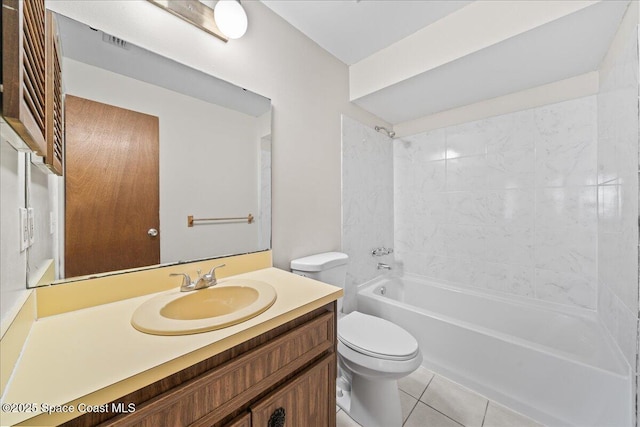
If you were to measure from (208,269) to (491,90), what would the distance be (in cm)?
241

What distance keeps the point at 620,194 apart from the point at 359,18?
1.82m

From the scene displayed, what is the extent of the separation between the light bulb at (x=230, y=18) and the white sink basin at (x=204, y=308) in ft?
4.12

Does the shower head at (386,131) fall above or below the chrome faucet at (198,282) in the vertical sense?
above

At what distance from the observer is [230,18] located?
1188mm

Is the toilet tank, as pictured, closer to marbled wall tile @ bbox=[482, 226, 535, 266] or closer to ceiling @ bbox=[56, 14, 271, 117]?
ceiling @ bbox=[56, 14, 271, 117]

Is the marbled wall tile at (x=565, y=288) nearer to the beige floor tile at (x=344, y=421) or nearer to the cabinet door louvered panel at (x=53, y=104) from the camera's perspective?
the beige floor tile at (x=344, y=421)

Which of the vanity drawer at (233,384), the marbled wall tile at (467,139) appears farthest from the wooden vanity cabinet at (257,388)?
the marbled wall tile at (467,139)

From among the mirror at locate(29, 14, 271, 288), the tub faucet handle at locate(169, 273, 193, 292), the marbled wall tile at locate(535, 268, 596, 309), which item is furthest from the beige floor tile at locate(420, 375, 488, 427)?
the tub faucet handle at locate(169, 273, 193, 292)

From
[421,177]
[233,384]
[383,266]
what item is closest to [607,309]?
[383,266]

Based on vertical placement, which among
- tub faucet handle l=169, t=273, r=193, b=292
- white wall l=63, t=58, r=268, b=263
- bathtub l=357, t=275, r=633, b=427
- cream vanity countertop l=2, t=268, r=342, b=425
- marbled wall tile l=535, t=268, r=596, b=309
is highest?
white wall l=63, t=58, r=268, b=263

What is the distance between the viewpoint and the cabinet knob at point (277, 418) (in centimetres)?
74

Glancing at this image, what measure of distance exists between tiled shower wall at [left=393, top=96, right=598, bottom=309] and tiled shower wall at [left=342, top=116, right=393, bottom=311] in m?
0.25

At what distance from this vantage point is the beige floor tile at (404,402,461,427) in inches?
51.8

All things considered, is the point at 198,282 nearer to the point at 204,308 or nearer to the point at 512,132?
the point at 204,308
